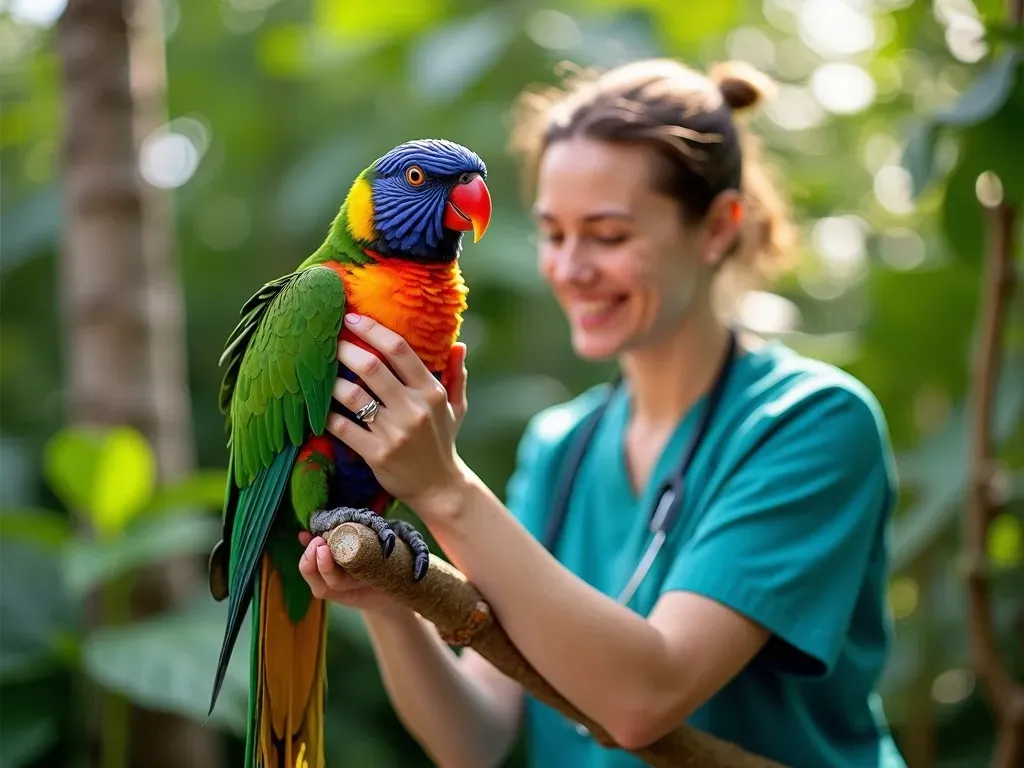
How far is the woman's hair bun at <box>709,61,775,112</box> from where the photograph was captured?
156 centimetres

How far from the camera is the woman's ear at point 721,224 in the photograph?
57.9 inches

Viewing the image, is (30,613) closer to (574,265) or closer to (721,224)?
(574,265)

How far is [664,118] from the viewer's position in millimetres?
1401

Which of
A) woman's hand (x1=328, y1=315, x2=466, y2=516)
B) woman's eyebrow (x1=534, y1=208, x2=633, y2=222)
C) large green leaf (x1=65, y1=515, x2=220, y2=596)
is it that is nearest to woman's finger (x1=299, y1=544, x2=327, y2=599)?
woman's hand (x1=328, y1=315, x2=466, y2=516)

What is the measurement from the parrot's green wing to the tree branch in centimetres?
123

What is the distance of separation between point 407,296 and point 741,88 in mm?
800

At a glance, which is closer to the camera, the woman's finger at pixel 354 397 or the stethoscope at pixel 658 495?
the woman's finger at pixel 354 397

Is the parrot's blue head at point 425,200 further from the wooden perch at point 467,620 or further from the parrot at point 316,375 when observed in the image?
the wooden perch at point 467,620

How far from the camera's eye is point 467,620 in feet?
3.55

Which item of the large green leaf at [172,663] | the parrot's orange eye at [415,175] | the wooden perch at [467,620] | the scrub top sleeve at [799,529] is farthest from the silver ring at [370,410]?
the large green leaf at [172,663]

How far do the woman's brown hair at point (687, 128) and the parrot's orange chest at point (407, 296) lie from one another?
46 centimetres

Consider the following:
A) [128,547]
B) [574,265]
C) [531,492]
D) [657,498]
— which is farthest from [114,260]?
[657,498]

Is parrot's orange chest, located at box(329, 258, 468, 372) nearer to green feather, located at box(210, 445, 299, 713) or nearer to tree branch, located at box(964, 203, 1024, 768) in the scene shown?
green feather, located at box(210, 445, 299, 713)

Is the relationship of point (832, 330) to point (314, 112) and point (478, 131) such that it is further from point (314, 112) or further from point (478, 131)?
point (314, 112)
